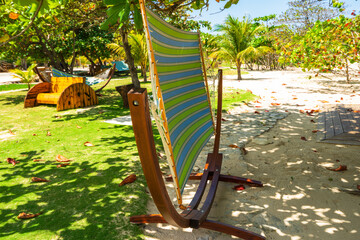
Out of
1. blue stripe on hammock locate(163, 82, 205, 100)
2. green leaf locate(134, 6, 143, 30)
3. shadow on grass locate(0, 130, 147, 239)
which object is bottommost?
shadow on grass locate(0, 130, 147, 239)

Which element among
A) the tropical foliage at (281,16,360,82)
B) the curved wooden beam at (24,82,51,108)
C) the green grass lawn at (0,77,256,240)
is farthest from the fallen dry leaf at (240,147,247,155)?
the curved wooden beam at (24,82,51,108)

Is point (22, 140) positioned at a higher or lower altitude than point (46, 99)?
lower

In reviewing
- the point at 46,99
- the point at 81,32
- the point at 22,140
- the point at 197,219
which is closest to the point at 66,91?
the point at 46,99

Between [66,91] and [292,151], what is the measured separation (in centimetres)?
578

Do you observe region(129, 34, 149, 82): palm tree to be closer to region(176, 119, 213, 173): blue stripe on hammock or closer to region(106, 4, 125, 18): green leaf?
region(176, 119, 213, 173): blue stripe on hammock

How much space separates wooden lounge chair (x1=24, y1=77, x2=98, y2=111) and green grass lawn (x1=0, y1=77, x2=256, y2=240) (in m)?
1.55

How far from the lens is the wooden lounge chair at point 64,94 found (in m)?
7.01

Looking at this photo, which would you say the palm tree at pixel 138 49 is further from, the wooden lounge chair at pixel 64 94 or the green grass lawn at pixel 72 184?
the green grass lawn at pixel 72 184

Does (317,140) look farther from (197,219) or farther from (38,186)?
(38,186)

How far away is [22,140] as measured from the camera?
4.59 m

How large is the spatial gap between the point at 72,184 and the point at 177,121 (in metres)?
1.66

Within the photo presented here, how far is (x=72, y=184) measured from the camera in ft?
9.39

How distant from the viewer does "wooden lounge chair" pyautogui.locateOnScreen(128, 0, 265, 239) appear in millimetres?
1252

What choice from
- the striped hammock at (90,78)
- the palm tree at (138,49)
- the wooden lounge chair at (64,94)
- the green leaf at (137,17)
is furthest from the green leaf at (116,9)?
the palm tree at (138,49)
